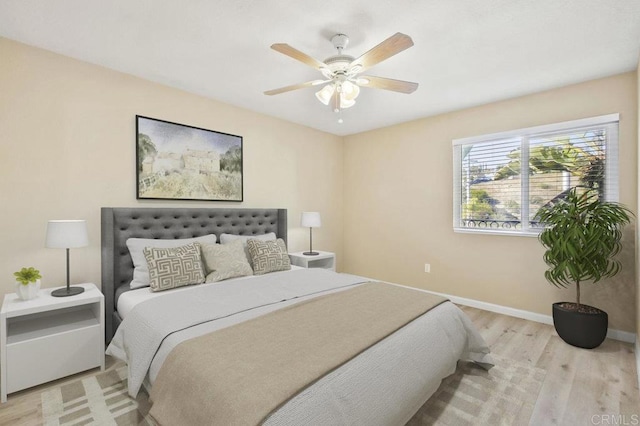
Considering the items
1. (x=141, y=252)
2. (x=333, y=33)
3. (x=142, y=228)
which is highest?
(x=333, y=33)

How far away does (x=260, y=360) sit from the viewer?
4.51 ft

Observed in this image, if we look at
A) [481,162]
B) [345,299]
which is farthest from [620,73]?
[345,299]

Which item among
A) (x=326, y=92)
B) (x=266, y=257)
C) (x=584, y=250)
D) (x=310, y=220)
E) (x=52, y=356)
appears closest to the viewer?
(x=52, y=356)

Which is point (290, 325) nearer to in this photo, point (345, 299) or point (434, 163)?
point (345, 299)

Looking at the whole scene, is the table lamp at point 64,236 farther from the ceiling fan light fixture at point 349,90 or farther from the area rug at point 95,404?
the ceiling fan light fixture at point 349,90

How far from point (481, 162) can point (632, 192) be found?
1381 millimetres

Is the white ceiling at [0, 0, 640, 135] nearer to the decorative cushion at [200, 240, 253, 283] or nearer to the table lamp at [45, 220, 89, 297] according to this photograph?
the table lamp at [45, 220, 89, 297]

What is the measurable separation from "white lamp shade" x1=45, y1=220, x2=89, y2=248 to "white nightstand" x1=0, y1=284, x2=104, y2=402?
1.29 ft

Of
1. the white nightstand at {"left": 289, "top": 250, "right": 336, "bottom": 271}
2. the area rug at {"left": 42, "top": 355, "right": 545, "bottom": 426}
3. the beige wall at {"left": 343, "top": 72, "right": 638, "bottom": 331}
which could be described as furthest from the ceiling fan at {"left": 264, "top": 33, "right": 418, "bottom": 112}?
the area rug at {"left": 42, "top": 355, "right": 545, "bottom": 426}

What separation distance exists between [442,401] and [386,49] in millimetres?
2277

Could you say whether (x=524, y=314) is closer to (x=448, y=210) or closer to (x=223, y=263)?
(x=448, y=210)

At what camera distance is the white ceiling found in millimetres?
1933

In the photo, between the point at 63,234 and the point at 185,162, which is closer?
the point at 63,234

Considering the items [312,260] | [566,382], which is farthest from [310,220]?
[566,382]
